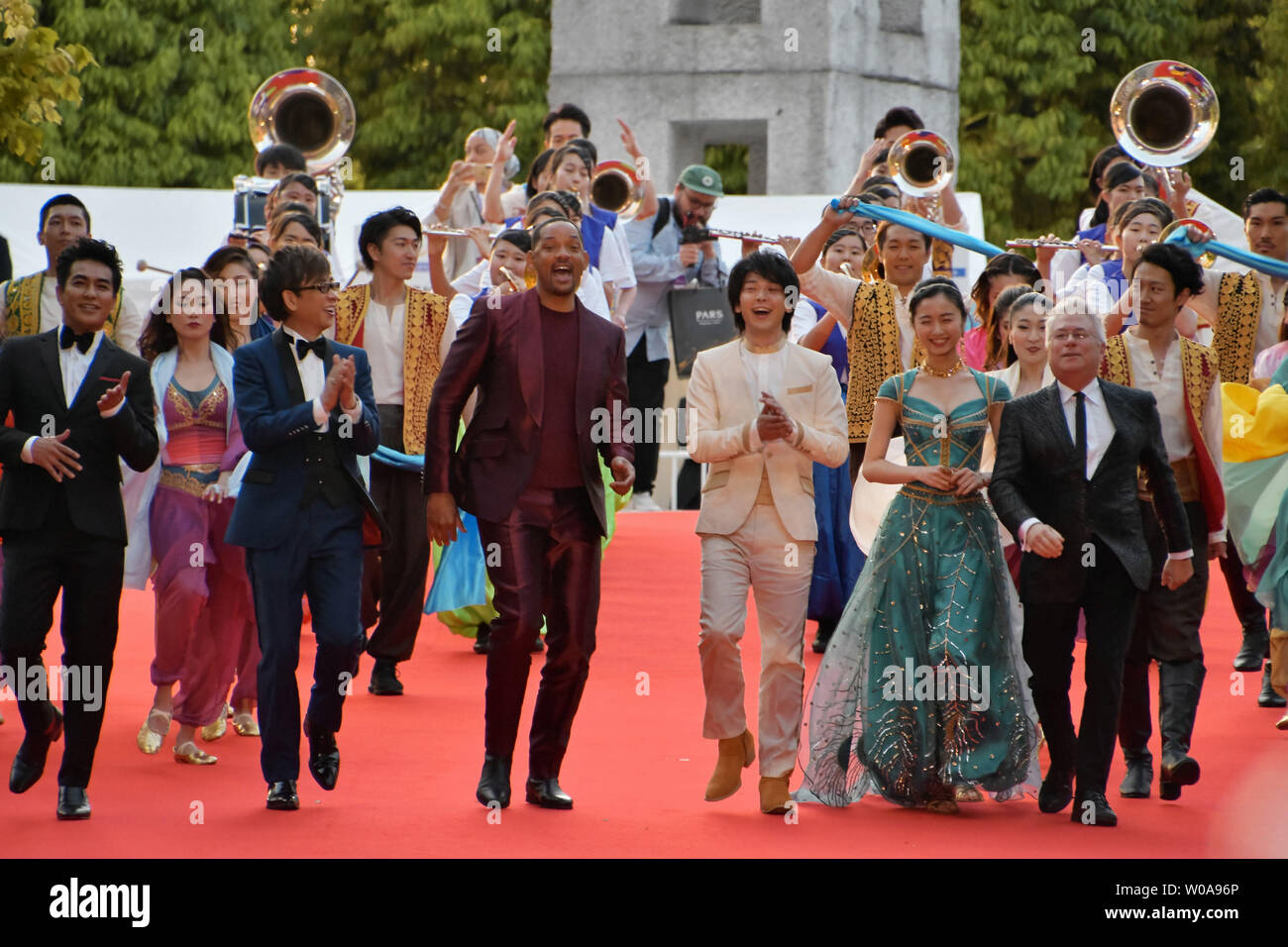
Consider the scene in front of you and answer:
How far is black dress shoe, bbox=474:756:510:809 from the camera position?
6918 millimetres

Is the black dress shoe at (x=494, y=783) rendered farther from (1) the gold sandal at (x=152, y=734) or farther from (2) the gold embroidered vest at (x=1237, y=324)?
(2) the gold embroidered vest at (x=1237, y=324)

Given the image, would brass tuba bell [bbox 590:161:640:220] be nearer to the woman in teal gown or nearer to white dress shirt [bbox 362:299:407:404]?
white dress shirt [bbox 362:299:407:404]

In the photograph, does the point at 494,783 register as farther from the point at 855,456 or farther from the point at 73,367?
the point at 855,456

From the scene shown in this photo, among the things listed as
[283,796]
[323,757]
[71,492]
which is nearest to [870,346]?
[323,757]

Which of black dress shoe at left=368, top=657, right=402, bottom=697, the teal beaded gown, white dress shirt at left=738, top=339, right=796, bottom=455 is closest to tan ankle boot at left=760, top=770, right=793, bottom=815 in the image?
the teal beaded gown

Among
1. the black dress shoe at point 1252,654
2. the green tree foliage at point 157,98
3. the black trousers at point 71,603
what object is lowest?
the black dress shoe at point 1252,654

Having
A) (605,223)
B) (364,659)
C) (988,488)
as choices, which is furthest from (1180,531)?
(605,223)

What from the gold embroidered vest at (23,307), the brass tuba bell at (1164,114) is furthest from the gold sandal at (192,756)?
the brass tuba bell at (1164,114)

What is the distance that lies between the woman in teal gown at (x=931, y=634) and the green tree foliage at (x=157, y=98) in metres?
23.3

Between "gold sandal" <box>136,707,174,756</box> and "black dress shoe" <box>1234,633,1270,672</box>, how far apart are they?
189 inches

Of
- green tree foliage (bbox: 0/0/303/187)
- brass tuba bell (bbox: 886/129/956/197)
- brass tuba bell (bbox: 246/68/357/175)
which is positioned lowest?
brass tuba bell (bbox: 886/129/956/197)

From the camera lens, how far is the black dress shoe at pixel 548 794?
6.92 meters
